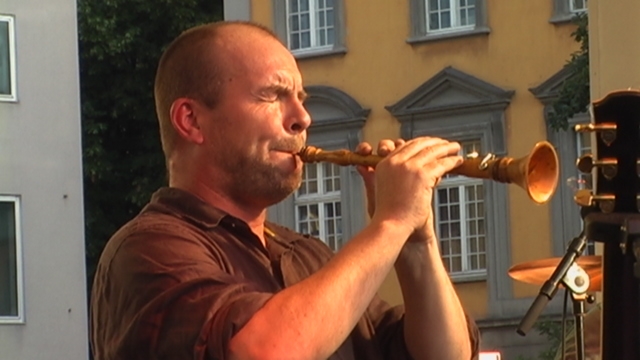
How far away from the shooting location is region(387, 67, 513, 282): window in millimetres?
25109

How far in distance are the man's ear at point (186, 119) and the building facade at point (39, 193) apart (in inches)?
852

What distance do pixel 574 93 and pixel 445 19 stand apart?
9.72 ft

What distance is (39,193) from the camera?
1020 inches

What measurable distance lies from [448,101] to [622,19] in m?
19.9

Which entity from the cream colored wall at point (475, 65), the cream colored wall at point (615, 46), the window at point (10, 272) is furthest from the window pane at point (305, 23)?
the cream colored wall at point (615, 46)

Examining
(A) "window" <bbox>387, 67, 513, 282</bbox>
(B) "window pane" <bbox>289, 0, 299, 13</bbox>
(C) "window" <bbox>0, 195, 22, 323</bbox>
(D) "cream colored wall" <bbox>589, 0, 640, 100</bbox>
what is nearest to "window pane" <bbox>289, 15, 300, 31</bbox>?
(B) "window pane" <bbox>289, 0, 299, 13</bbox>

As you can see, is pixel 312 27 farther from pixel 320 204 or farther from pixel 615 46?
pixel 615 46

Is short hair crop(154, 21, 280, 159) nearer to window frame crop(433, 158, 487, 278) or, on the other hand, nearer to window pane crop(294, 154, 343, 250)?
window frame crop(433, 158, 487, 278)

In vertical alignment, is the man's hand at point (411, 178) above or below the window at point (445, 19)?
below

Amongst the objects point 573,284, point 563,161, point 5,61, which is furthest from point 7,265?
point 573,284

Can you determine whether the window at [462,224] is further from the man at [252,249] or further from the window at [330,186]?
the man at [252,249]

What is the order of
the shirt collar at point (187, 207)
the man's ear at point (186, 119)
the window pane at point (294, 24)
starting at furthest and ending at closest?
the window pane at point (294, 24) → the man's ear at point (186, 119) → the shirt collar at point (187, 207)

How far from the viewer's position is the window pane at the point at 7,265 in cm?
2528

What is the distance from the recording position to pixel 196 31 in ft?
13.3
